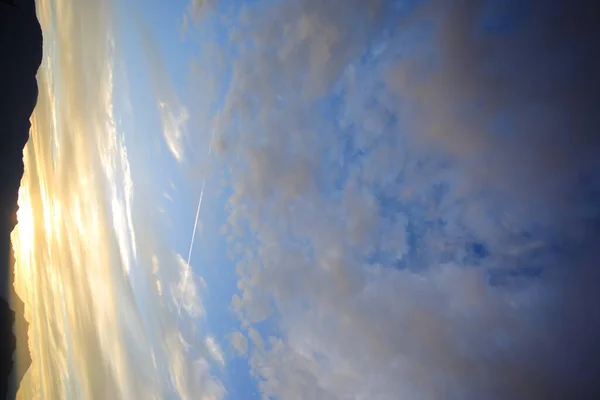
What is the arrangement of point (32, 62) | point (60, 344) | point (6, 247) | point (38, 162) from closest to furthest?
point (32, 62), point (6, 247), point (38, 162), point (60, 344)

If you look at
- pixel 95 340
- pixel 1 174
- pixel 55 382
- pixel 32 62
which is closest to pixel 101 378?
pixel 95 340

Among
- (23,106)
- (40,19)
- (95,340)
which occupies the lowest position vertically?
(95,340)

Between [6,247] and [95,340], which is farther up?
[6,247]

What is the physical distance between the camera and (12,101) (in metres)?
14.3

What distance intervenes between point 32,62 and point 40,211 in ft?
38.8

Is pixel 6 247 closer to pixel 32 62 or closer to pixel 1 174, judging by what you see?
pixel 1 174

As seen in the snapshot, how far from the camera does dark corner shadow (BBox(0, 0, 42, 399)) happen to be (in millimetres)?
13266

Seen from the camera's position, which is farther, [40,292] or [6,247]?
[40,292]

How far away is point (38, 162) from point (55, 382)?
72.6ft

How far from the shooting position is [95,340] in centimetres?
2078

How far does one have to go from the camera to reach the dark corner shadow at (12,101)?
13266mm

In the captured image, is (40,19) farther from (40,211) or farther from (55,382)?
(55,382)

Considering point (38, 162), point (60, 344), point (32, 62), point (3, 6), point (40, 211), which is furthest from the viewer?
point (60, 344)

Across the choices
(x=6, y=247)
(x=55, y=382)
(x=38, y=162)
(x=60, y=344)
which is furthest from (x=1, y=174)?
(x=55, y=382)
